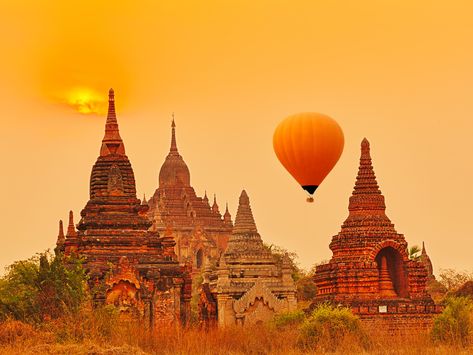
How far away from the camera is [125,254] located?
46.5 metres

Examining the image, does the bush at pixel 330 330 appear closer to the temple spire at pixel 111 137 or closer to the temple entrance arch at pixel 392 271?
the temple entrance arch at pixel 392 271

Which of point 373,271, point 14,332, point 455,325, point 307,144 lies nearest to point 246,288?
point 373,271

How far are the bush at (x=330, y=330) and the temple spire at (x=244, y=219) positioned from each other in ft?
65.0

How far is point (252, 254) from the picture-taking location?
58.1m

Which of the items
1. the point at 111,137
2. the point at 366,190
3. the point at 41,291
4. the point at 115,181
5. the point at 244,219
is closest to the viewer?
the point at 41,291

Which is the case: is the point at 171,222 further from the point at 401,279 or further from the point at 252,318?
the point at 401,279

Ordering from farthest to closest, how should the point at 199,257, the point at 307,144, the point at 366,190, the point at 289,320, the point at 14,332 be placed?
the point at 199,257, the point at 366,190, the point at 289,320, the point at 307,144, the point at 14,332

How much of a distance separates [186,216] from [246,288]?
123 feet

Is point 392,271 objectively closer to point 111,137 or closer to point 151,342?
point 111,137

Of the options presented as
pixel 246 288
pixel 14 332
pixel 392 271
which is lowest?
pixel 14 332

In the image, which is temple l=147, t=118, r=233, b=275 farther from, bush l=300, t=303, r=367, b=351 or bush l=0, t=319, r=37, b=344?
bush l=0, t=319, r=37, b=344

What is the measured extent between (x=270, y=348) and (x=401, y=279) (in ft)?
38.0

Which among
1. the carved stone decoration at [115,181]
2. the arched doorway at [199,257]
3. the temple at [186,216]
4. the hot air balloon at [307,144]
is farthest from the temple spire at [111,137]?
the arched doorway at [199,257]

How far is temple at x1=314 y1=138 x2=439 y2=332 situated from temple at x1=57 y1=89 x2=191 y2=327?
4016 millimetres
